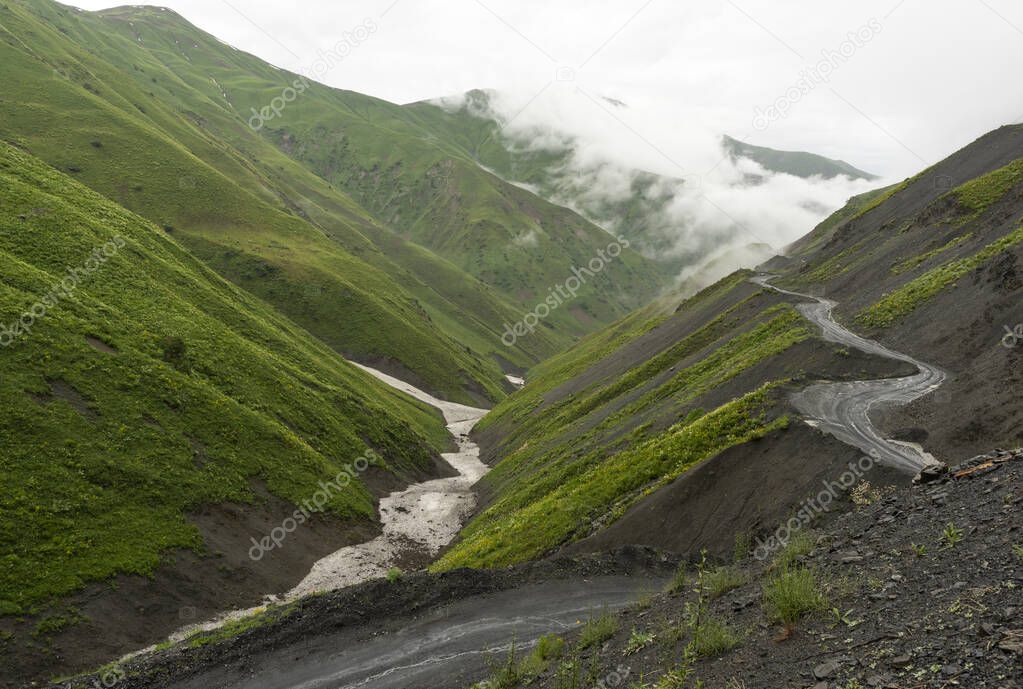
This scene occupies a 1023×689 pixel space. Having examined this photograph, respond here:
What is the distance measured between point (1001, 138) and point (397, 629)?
347ft

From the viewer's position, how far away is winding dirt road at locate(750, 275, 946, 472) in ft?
95.5

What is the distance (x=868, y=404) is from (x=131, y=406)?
52.7 m

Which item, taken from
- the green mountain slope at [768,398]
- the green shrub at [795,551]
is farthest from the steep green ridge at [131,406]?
the green shrub at [795,551]

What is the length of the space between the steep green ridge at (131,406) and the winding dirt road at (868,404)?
3963 centimetres

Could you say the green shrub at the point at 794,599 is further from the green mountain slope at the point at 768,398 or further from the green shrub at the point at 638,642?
the green mountain slope at the point at 768,398

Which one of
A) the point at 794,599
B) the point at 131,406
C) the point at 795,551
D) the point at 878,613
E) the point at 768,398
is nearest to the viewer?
the point at 878,613

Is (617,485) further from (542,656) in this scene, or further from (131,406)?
(131,406)

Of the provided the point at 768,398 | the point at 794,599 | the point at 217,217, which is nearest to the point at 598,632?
the point at 794,599

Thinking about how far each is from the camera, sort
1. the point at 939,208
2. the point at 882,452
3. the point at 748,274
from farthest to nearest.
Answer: the point at 748,274
the point at 939,208
the point at 882,452

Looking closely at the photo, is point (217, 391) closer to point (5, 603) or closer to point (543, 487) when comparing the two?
point (5, 603)

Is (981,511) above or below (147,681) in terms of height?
above

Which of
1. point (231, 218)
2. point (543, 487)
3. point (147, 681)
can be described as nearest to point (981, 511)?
point (147, 681)

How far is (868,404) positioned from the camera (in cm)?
3650

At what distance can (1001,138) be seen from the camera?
281 feet
